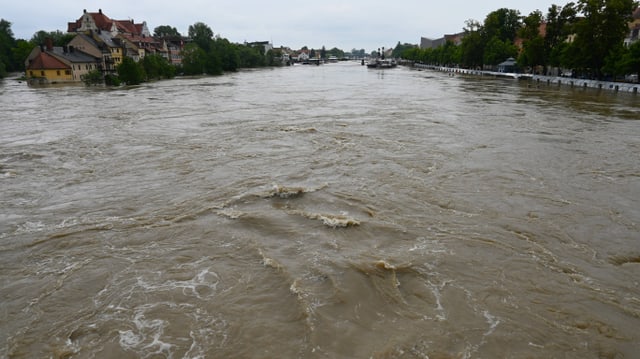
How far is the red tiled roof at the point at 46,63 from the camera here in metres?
60.3

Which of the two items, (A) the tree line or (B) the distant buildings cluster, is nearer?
(A) the tree line

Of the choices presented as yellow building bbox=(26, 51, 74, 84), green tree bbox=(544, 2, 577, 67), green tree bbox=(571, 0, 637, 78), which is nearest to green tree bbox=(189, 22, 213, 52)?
yellow building bbox=(26, 51, 74, 84)

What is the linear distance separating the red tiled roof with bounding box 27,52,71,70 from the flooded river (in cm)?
5062

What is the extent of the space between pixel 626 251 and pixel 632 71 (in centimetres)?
4348

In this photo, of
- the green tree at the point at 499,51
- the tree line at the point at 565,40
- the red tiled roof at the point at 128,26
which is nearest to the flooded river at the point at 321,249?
the tree line at the point at 565,40

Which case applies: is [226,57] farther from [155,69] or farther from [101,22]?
[155,69]

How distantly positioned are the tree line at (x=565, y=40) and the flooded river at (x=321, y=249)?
119 feet

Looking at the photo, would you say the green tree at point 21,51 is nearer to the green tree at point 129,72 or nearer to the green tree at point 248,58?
the green tree at point 129,72

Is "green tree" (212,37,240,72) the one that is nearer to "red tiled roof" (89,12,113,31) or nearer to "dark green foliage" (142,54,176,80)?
"red tiled roof" (89,12,113,31)

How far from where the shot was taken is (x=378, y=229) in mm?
9703

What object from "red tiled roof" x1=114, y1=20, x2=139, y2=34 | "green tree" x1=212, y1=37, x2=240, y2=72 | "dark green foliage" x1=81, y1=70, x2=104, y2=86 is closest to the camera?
"dark green foliage" x1=81, y1=70, x2=104, y2=86

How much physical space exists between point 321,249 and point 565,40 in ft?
245

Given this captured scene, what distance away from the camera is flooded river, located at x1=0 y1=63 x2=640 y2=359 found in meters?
6.22

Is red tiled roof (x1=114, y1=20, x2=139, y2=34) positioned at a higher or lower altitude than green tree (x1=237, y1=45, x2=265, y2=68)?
higher
